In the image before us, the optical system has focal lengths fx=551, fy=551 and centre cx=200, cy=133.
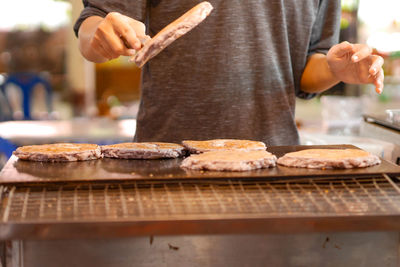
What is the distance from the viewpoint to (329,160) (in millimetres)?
1168

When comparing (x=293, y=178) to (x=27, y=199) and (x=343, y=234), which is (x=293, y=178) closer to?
(x=343, y=234)

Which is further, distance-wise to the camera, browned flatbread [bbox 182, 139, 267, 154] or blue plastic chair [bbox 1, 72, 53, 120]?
blue plastic chair [bbox 1, 72, 53, 120]

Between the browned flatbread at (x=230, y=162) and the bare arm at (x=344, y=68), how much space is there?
342 millimetres

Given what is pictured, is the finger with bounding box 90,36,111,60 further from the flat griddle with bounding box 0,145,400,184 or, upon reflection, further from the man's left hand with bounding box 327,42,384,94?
the man's left hand with bounding box 327,42,384,94

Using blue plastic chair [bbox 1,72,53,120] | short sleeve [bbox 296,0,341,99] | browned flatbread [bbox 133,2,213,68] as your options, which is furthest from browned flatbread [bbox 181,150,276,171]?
blue plastic chair [bbox 1,72,53,120]

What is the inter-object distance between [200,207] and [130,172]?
9.2 inches

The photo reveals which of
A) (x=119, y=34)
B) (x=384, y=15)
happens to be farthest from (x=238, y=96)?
(x=384, y=15)

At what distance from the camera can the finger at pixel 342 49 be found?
1.37m

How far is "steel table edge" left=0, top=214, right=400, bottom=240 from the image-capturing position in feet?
2.91

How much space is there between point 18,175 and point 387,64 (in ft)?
17.0

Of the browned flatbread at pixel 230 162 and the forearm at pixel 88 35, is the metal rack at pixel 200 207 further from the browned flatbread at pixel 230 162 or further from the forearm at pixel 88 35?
the forearm at pixel 88 35

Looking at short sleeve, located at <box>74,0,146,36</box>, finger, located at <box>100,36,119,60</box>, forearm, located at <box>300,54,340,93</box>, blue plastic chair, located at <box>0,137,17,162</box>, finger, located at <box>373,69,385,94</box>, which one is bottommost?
blue plastic chair, located at <box>0,137,17,162</box>

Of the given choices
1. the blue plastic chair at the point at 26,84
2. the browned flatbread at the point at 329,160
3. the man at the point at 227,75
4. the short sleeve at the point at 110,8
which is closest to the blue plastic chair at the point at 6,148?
the man at the point at 227,75

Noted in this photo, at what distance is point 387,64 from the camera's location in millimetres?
5699
